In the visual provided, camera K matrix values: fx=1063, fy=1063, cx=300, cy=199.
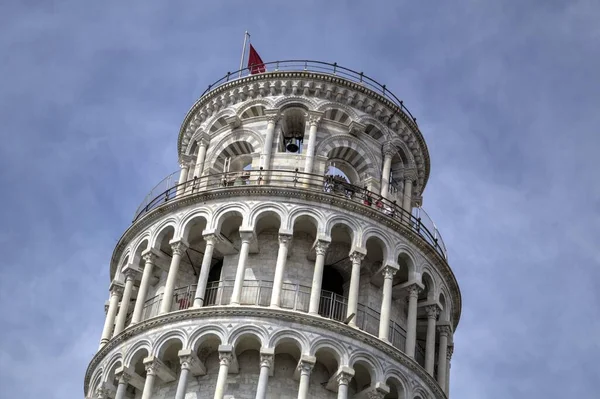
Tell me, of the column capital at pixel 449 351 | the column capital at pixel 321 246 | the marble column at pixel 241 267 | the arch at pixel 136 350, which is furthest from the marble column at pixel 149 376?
the column capital at pixel 449 351

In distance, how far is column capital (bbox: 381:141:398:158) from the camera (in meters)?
46.2

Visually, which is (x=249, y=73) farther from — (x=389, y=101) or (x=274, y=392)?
(x=274, y=392)

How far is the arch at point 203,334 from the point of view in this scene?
37.8 metres

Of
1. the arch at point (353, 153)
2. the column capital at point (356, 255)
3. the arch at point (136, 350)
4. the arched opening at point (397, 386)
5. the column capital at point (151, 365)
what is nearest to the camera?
the column capital at point (151, 365)

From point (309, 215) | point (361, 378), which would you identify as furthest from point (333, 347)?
point (309, 215)

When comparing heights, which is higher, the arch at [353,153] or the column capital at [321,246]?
the arch at [353,153]

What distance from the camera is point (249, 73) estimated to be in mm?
49938

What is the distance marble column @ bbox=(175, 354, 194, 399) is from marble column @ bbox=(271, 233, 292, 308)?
11.7 ft

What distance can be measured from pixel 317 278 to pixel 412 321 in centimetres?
432

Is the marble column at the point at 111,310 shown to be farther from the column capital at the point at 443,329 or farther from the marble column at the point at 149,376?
the column capital at the point at 443,329

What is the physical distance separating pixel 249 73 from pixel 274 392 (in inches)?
699

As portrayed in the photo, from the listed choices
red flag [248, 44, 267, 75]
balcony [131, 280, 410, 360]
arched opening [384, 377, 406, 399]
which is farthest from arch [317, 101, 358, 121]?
arched opening [384, 377, 406, 399]

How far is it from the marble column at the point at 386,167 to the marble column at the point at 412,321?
5012 mm

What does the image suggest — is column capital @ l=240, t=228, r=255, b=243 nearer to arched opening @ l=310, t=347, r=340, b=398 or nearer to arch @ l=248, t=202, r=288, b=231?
arch @ l=248, t=202, r=288, b=231
